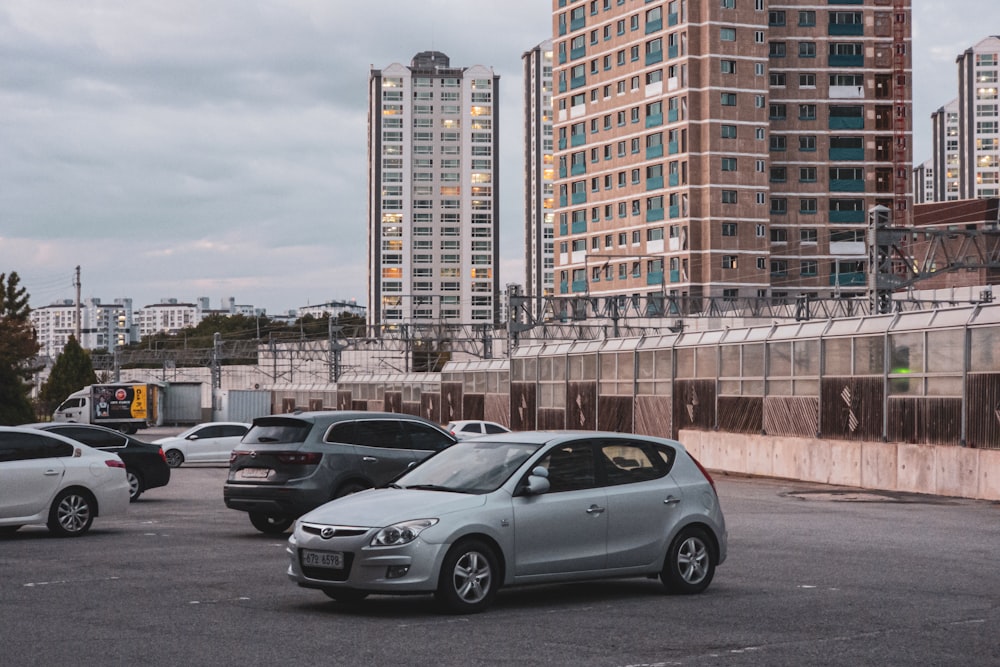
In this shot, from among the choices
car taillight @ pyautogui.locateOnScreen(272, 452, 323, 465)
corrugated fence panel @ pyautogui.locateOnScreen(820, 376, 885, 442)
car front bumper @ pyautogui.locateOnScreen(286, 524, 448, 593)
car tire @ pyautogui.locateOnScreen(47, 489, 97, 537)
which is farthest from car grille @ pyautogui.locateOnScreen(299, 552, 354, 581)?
corrugated fence panel @ pyautogui.locateOnScreen(820, 376, 885, 442)

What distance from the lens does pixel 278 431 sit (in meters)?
18.2

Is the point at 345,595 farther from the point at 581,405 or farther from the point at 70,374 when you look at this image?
the point at 70,374

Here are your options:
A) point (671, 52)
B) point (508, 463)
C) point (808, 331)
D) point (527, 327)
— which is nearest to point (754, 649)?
point (508, 463)

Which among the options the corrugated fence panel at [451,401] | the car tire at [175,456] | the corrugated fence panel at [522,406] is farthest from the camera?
the corrugated fence panel at [451,401]

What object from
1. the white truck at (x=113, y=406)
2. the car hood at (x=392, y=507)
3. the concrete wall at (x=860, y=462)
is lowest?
the white truck at (x=113, y=406)

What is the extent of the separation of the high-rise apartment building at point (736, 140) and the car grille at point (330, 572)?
3751 inches

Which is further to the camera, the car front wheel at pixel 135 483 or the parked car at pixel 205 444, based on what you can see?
the parked car at pixel 205 444

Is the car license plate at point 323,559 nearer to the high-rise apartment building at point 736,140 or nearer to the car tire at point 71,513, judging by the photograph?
the car tire at point 71,513

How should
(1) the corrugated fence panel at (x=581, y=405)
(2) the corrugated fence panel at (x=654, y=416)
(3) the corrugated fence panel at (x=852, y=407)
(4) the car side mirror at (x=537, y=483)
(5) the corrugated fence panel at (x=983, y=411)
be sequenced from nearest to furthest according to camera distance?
(4) the car side mirror at (x=537, y=483) < (5) the corrugated fence panel at (x=983, y=411) < (3) the corrugated fence panel at (x=852, y=407) < (2) the corrugated fence panel at (x=654, y=416) < (1) the corrugated fence panel at (x=581, y=405)

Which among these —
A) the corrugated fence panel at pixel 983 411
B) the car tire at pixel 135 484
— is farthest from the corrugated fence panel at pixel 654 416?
the car tire at pixel 135 484

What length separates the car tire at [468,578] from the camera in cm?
1080

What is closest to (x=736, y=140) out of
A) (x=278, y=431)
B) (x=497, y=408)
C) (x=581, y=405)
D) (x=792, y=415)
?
(x=497, y=408)

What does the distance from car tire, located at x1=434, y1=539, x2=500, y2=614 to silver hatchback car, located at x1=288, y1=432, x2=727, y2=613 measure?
1 cm

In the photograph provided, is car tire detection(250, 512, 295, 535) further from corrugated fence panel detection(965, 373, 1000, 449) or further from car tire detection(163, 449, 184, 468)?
car tire detection(163, 449, 184, 468)
